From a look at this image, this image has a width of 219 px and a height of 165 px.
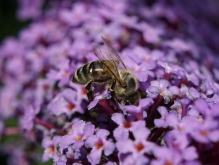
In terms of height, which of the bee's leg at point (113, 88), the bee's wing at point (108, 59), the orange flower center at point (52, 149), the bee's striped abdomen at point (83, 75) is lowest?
the orange flower center at point (52, 149)

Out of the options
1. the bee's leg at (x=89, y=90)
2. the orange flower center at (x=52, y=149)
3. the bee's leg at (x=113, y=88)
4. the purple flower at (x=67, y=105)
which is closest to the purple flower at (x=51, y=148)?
the orange flower center at (x=52, y=149)

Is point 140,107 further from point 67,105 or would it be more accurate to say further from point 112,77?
point 67,105

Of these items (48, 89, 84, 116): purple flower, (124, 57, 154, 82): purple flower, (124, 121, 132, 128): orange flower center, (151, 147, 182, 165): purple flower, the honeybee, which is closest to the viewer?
(151, 147, 182, 165): purple flower

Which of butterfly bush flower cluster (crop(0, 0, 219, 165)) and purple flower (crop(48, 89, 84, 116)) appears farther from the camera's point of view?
purple flower (crop(48, 89, 84, 116))

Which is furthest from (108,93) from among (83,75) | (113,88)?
(83,75)

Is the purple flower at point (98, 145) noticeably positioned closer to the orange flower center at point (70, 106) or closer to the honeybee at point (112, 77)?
the honeybee at point (112, 77)

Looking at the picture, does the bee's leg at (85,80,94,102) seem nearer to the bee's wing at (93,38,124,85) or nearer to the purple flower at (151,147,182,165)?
the bee's wing at (93,38,124,85)

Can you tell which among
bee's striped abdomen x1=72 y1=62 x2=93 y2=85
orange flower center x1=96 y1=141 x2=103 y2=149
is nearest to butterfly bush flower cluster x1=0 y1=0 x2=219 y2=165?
orange flower center x1=96 y1=141 x2=103 y2=149

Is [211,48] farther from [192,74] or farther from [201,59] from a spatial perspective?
[192,74]

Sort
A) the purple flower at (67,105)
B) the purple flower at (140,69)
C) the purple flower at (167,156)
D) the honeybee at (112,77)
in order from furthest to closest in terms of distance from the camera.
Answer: the purple flower at (67,105) < the purple flower at (140,69) < the honeybee at (112,77) < the purple flower at (167,156)
